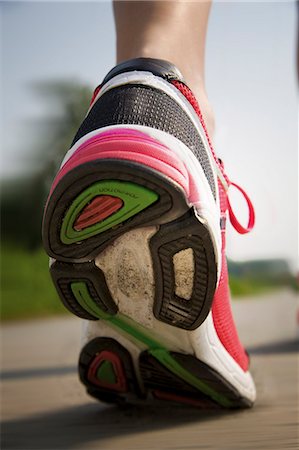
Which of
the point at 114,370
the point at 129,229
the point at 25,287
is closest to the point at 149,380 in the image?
the point at 114,370

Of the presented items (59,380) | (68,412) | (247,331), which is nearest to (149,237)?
(68,412)

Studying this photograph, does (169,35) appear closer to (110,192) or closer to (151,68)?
(151,68)

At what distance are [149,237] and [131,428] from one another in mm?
315

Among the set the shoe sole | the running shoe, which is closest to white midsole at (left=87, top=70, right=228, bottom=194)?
the running shoe

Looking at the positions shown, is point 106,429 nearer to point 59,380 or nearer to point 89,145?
point 89,145

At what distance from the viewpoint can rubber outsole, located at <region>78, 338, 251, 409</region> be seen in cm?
81

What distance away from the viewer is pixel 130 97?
2.23 ft

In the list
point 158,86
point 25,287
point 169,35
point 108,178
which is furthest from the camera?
point 25,287

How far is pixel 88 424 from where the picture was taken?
34.0 inches

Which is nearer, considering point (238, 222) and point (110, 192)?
point (110, 192)

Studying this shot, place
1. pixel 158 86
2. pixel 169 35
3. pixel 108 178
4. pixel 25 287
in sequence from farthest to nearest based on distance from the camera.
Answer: pixel 25 287 → pixel 169 35 → pixel 158 86 → pixel 108 178

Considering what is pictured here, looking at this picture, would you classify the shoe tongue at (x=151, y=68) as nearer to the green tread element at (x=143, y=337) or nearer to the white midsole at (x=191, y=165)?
the white midsole at (x=191, y=165)

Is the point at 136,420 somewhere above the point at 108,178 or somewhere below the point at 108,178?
below

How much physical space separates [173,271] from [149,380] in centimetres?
27
